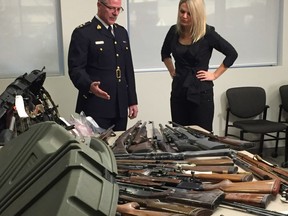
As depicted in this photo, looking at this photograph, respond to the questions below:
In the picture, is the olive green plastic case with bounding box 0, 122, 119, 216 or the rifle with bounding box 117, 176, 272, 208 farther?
the rifle with bounding box 117, 176, 272, 208

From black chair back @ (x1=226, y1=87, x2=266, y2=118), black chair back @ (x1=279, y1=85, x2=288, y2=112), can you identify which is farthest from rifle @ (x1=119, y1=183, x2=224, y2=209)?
black chair back @ (x1=279, y1=85, x2=288, y2=112)

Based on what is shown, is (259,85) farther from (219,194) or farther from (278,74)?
(219,194)

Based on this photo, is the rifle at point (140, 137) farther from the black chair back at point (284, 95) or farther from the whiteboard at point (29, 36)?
the black chair back at point (284, 95)

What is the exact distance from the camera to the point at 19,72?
3.66m

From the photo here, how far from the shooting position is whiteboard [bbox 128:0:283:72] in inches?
156

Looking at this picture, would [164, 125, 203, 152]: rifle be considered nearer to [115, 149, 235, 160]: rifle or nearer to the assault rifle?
[115, 149, 235, 160]: rifle

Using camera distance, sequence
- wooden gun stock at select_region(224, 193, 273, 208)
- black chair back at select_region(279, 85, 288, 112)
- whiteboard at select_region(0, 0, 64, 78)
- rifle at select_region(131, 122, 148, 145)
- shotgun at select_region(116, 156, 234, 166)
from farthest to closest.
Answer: black chair back at select_region(279, 85, 288, 112) → whiteboard at select_region(0, 0, 64, 78) → rifle at select_region(131, 122, 148, 145) → shotgun at select_region(116, 156, 234, 166) → wooden gun stock at select_region(224, 193, 273, 208)

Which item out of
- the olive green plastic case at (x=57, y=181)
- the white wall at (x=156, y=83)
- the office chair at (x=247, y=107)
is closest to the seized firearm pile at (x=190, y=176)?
the olive green plastic case at (x=57, y=181)

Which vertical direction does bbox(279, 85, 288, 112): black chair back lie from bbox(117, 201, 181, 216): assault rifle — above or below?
below

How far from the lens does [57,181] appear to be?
90 centimetres

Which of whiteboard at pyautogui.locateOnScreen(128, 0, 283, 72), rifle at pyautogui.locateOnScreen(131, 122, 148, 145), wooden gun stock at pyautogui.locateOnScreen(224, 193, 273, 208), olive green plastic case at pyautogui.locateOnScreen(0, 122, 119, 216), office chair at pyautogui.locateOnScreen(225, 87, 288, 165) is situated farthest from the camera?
office chair at pyautogui.locateOnScreen(225, 87, 288, 165)

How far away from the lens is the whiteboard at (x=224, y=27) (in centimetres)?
396

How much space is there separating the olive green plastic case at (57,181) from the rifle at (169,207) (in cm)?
22

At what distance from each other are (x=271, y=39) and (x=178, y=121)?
204cm
